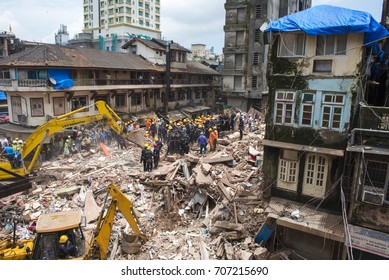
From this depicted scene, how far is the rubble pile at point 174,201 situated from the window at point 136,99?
16.4 metres

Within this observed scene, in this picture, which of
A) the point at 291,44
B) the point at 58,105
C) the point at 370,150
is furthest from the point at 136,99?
the point at 370,150

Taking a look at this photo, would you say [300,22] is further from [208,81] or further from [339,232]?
[208,81]

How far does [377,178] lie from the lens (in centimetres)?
1089

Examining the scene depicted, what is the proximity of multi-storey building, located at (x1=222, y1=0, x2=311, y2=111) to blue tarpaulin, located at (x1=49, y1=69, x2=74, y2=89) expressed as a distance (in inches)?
910

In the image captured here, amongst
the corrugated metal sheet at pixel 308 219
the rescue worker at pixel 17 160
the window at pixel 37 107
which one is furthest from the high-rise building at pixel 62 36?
the corrugated metal sheet at pixel 308 219

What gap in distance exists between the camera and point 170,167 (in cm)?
1797

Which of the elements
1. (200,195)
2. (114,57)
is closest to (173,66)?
(114,57)

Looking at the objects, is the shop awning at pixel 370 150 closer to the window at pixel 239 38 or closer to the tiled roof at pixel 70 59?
the tiled roof at pixel 70 59

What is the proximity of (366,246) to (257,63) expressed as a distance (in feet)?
108

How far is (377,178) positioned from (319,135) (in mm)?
2755

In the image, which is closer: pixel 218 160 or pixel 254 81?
pixel 218 160

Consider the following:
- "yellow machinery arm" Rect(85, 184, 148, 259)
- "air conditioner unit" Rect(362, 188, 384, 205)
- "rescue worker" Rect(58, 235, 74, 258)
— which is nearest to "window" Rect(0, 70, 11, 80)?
"yellow machinery arm" Rect(85, 184, 148, 259)

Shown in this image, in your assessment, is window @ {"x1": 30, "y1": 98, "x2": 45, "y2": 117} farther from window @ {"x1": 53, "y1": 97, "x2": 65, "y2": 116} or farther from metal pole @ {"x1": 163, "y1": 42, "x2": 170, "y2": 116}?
metal pole @ {"x1": 163, "y1": 42, "x2": 170, "y2": 116}

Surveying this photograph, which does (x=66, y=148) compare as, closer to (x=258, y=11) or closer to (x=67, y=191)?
(x=67, y=191)
